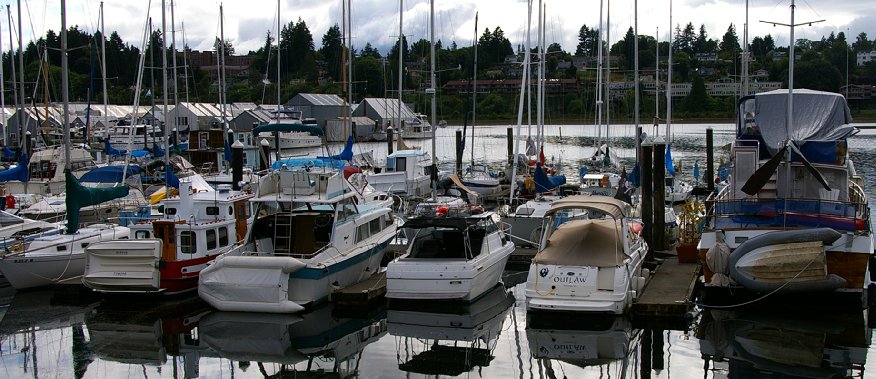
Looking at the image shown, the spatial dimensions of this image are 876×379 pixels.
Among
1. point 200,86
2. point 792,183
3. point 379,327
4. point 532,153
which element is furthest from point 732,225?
point 200,86

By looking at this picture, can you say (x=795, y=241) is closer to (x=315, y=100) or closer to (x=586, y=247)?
(x=586, y=247)

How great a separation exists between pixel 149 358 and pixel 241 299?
2.89 meters

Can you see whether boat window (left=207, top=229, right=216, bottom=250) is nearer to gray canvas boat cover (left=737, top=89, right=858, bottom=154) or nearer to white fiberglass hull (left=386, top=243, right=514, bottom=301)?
white fiberglass hull (left=386, top=243, right=514, bottom=301)

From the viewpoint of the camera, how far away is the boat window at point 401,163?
40156mm

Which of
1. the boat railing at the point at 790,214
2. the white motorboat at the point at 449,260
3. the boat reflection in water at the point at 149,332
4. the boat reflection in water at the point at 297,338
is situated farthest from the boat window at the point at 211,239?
the boat railing at the point at 790,214

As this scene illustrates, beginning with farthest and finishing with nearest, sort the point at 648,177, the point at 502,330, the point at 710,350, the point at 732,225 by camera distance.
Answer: the point at 648,177 < the point at 732,225 < the point at 502,330 < the point at 710,350

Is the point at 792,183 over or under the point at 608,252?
over

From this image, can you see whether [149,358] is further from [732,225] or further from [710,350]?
[732,225]

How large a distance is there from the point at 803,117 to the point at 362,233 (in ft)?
40.0

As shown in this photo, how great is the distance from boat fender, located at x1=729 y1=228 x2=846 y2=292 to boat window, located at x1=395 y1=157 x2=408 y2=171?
21.6 meters

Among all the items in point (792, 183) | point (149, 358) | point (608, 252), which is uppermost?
point (792, 183)

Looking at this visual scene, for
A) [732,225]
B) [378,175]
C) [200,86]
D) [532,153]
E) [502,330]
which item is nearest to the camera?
[502,330]

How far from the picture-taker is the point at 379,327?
2014 centimetres

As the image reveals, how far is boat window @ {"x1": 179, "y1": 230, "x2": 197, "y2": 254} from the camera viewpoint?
74.2 feet
